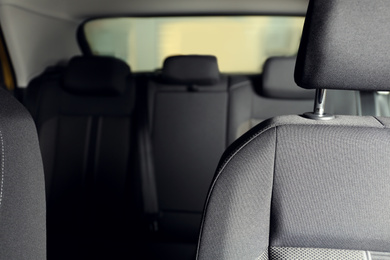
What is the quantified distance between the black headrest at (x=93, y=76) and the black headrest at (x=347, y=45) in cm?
135

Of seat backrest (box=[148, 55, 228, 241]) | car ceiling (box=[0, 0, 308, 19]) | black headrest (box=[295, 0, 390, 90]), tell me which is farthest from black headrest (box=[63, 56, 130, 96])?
black headrest (box=[295, 0, 390, 90])

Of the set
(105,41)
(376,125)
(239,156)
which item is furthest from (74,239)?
(376,125)

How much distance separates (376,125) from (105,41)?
2.04 metres

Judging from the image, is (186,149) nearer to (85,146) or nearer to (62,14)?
(85,146)

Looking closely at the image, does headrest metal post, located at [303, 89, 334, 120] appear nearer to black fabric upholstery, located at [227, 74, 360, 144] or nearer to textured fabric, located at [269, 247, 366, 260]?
textured fabric, located at [269, 247, 366, 260]

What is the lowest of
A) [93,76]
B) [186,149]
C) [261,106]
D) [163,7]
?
[186,149]

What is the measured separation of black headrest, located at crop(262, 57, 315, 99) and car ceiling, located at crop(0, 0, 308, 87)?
498 mm

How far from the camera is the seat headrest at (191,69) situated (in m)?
2.13

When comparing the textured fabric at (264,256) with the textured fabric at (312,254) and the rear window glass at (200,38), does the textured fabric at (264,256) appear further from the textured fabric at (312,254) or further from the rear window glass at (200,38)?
the rear window glass at (200,38)

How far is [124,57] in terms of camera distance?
2766mm

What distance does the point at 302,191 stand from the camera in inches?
38.2

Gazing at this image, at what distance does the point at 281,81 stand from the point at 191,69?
0.39 meters

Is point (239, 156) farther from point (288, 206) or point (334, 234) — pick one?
point (334, 234)

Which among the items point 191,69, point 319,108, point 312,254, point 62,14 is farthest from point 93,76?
point 312,254
